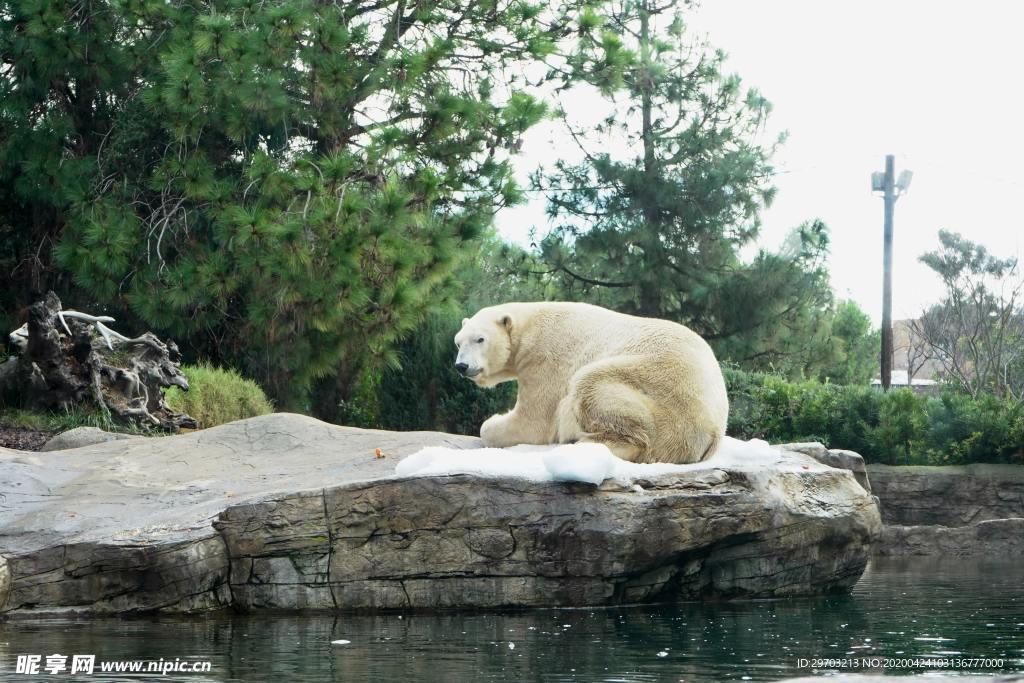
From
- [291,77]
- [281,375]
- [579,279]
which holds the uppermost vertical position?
[291,77]

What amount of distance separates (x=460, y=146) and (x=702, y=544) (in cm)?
937

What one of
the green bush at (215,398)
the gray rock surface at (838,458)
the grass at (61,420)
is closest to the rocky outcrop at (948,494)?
the gray rock surface at (838,458)

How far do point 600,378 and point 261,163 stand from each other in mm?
7673

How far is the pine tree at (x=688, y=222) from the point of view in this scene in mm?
19984

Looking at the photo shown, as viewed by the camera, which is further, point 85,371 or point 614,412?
point 85,371

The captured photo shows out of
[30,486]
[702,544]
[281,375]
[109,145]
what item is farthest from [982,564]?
[109,145]

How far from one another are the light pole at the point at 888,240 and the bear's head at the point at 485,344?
1445 centimetres

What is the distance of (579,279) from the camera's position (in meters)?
21.0

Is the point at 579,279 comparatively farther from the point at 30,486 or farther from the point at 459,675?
the point at 459,675

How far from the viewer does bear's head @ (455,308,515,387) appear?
299 inches

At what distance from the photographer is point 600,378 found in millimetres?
7043

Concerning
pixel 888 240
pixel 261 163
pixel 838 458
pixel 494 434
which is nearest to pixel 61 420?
pixel 261 163

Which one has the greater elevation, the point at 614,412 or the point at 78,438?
the point at 614,412

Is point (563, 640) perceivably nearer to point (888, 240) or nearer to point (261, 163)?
point (261, 163)
